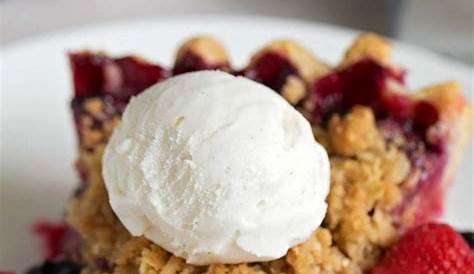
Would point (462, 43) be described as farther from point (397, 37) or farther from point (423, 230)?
point (423, 230)

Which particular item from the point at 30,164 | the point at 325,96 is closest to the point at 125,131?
the point at 325,96

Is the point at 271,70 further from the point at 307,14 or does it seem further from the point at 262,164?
the point at 307,14

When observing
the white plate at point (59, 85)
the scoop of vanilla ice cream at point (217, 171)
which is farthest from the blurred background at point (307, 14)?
the scoop of vanilla ice cream at point (217, 171)

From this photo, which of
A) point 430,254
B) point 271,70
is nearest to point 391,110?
point 271,70

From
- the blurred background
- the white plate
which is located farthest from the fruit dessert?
the blurred background

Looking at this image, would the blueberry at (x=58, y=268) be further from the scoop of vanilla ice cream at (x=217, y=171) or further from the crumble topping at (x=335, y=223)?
the scoop of vanilla ice cream at (x=217, y=171)

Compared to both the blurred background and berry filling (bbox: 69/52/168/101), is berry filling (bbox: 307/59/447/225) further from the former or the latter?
the blurred background
